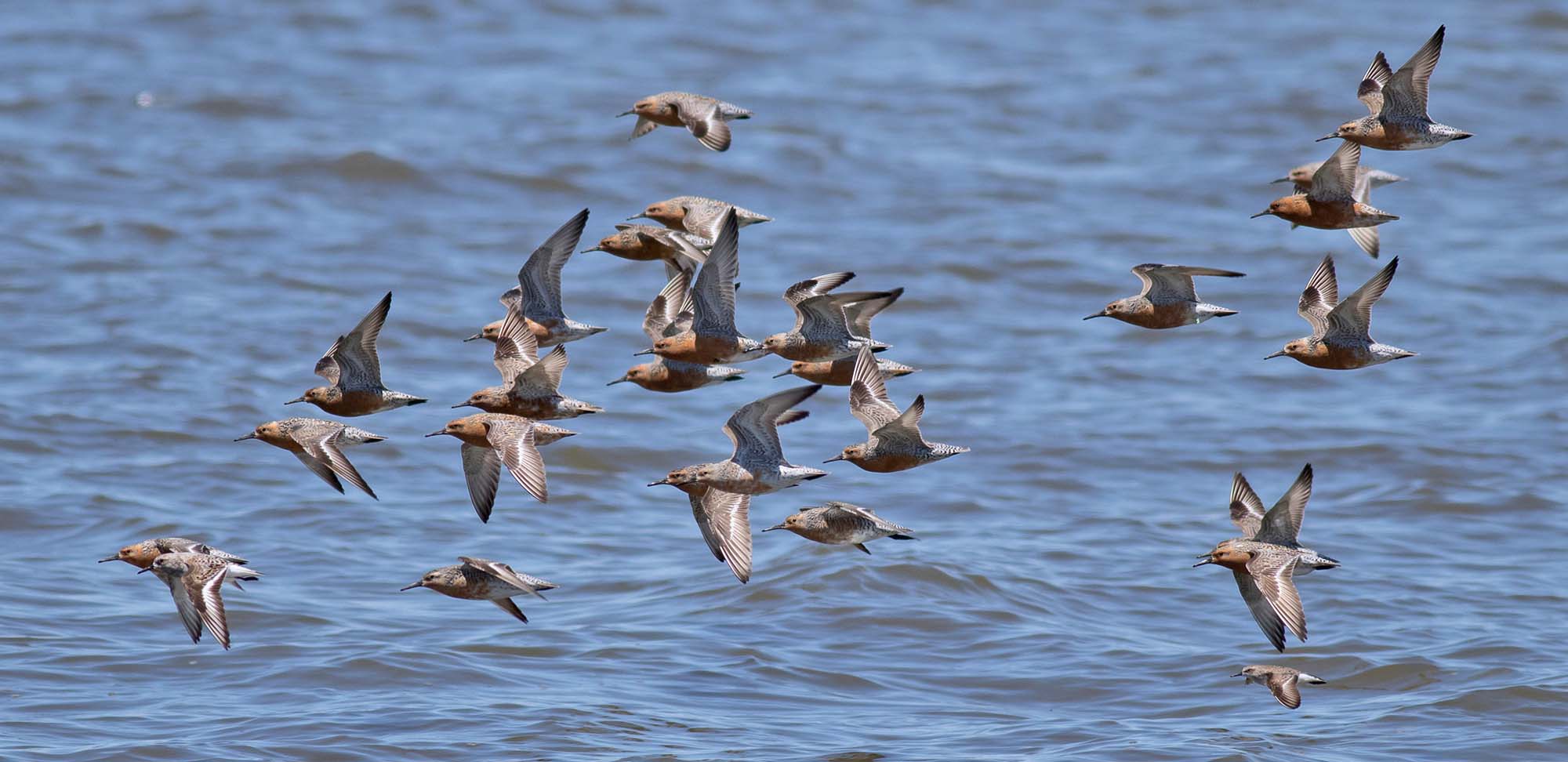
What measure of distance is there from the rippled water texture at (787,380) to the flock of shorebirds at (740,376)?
1.79m

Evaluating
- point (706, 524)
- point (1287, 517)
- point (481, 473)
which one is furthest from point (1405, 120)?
point (481, 473)

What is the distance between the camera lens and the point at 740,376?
10.5 metres

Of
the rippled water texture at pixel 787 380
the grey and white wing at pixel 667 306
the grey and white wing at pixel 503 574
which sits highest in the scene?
the grey and white wing at pixel 667 306

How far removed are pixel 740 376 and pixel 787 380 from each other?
9.89 metres

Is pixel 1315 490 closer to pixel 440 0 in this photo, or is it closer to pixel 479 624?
pixel 479 624

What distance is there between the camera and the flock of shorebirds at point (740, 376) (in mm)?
10008

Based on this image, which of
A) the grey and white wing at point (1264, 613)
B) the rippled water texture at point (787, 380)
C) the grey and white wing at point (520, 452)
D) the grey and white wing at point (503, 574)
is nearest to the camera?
the grey and white wing at point (520, 452)

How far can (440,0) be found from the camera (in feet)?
106

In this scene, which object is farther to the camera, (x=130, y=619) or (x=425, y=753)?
(x=130, y=619)

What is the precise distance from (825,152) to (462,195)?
526 centimetres

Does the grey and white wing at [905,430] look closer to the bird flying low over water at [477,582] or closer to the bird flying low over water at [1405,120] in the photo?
the bird flying low over water at [477,582]

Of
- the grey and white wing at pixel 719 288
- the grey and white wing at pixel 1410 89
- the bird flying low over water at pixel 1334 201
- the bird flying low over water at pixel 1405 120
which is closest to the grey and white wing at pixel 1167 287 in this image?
the bird flying low over water at pixel 1334 201

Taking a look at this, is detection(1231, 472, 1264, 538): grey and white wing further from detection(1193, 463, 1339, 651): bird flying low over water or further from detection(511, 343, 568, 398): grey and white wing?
detection(511, 343, 568, 398): grey and white wing

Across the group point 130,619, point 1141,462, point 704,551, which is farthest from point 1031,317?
point 130,619
